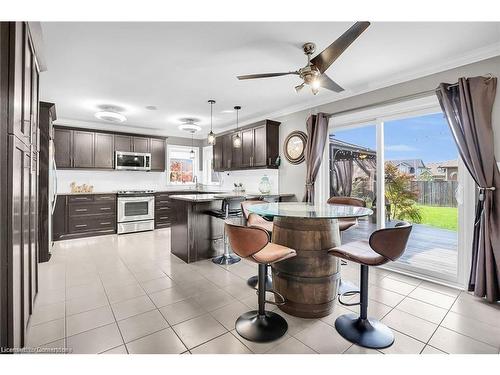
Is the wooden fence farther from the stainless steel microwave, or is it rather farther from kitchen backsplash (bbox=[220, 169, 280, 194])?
the stainless steel microwave

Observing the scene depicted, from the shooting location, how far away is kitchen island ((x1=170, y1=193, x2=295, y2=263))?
351 cm

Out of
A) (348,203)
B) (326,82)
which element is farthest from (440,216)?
(326,82)

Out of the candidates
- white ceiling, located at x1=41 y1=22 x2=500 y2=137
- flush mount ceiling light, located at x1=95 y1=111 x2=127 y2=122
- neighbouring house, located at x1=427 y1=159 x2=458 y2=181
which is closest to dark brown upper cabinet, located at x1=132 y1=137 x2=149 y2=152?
flush mount ceiling light, located at x1=95 y1=111 x2=127 y2=122

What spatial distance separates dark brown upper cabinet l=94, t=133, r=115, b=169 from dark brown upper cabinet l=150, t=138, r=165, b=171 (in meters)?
0.90

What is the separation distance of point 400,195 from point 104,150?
5.94m

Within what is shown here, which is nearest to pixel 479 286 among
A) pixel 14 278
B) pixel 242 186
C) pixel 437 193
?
pixel 437 193

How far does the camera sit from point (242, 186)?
5.86 meters

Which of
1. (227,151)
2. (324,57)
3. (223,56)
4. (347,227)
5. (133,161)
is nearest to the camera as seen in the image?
(324,57)

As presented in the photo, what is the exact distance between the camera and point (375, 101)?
3.40 meters

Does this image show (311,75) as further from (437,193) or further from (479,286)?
(479,286)

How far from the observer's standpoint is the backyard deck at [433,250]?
9.73ft

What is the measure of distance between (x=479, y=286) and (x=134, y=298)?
3.46 metres

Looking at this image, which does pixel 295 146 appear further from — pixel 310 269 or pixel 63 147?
pixel 63 147
